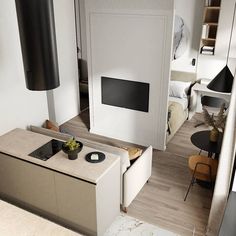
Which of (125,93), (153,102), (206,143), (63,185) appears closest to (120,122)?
(125,93)

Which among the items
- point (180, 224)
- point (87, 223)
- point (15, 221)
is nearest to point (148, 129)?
point (180, 224)

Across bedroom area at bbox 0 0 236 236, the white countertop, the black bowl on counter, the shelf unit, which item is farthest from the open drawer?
the shelf unit

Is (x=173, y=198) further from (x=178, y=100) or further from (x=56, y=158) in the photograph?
(x=178, y=100)

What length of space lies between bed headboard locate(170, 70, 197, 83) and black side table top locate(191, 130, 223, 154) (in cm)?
221

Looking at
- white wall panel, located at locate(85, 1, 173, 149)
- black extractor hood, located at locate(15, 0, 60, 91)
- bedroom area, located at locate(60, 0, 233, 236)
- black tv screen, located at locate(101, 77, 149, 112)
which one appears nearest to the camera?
black extractor hood, located at locate(15, 0, 60, 91)

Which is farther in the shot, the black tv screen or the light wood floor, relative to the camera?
the black tv screen

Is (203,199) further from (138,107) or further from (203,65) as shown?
(203,65)

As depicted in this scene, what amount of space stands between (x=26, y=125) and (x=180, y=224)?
2393 mm

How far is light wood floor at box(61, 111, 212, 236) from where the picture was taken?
11.0 ft

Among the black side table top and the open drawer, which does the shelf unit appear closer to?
the black side table top

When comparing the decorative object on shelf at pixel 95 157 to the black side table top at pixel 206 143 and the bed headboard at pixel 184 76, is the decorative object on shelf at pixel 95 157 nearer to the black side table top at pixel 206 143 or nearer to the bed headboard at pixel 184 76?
the black side table top at pixel 206 143

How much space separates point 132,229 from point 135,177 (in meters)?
0.59

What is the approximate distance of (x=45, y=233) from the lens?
2.21m

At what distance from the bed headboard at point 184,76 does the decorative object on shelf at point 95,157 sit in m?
3.56
